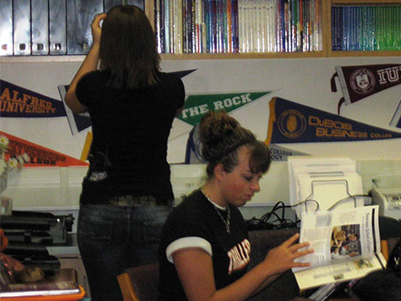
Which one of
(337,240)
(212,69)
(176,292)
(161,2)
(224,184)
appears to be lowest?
(176,292)

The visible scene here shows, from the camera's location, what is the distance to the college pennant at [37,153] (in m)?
3.01

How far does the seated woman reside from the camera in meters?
1.42

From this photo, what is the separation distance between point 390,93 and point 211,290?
2122 millimetres

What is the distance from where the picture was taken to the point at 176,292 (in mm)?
1483

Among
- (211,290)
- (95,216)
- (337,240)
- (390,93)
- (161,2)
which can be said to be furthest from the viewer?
(390,93)

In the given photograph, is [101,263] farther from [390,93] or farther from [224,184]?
[390,93]

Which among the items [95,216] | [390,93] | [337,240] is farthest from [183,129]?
[337,240]

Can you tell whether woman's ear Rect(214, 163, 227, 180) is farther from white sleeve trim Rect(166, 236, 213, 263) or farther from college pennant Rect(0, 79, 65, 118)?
college pennant Rect(0, 79, 65, 118)

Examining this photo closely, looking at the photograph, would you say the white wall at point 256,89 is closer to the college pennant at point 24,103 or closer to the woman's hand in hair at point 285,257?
the college pennant at point 24,103

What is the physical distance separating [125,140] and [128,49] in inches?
11.5

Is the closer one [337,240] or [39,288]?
[39,288]

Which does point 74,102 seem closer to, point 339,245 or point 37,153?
point 339,245

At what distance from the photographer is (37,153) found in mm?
3021

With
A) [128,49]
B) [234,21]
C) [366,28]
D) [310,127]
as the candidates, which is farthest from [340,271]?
[366,28]
